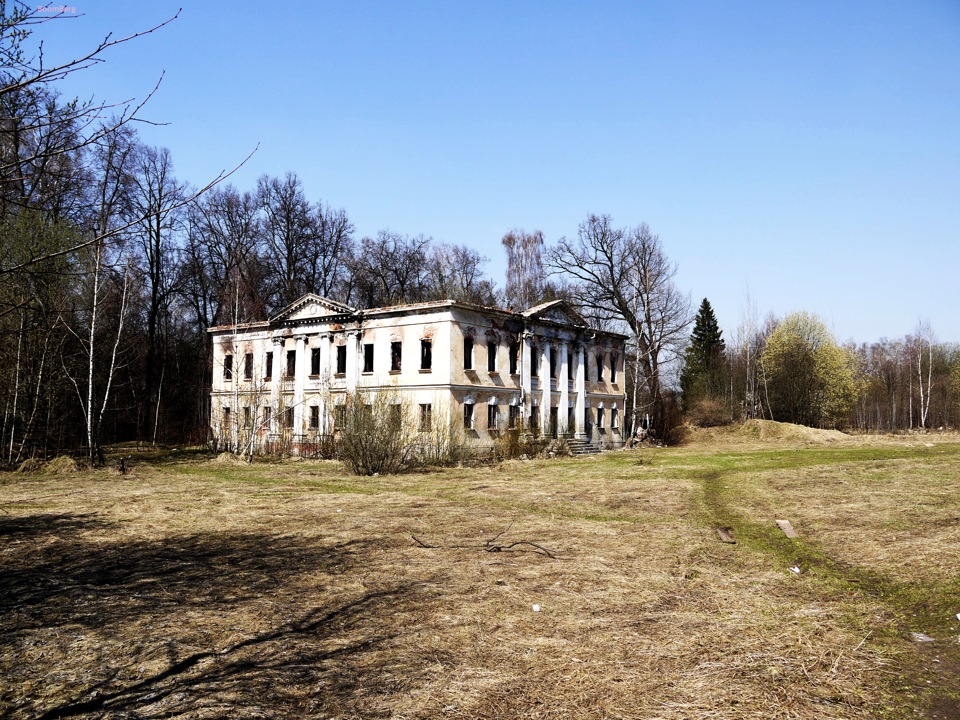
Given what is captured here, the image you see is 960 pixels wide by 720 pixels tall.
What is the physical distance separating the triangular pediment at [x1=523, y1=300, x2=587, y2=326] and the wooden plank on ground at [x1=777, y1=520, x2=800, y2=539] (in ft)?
76.2

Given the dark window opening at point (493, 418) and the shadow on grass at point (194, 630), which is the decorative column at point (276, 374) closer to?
the dark window opening at point (493, 418)

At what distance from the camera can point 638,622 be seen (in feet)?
21.8

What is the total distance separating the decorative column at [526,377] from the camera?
113 feet

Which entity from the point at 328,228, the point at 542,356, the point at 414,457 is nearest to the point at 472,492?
the point at 414,457

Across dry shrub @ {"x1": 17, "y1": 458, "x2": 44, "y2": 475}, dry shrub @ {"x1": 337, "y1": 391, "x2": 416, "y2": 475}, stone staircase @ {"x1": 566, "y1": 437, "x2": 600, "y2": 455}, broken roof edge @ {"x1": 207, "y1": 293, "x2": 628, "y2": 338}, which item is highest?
broken roof edge @ {"x1": 207, "y1": 293, "x2": 628, "y2": 338}

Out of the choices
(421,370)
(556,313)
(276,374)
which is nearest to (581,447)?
(556,313)

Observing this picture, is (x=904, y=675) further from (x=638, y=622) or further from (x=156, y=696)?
(x=156, y=696)

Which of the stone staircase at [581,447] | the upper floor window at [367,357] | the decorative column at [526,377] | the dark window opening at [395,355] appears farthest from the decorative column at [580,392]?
the upper floor window at [367,357]

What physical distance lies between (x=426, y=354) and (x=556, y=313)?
30.4ft

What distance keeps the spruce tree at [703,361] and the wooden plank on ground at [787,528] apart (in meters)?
37.4

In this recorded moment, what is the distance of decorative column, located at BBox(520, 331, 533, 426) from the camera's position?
34344 millimetres

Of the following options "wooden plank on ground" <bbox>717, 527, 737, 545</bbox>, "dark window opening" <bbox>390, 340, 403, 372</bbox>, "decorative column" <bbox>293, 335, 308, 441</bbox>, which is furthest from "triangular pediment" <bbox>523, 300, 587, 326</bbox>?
"wooden plank on ground" <bbox>717, 527, 737, 545</bbox>

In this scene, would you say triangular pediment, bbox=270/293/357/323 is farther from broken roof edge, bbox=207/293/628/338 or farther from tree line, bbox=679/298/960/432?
tree line, bbox=679/298/960/432

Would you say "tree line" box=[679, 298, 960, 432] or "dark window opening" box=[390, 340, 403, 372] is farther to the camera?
"tree line" box=[679, 298, 960, 432]
